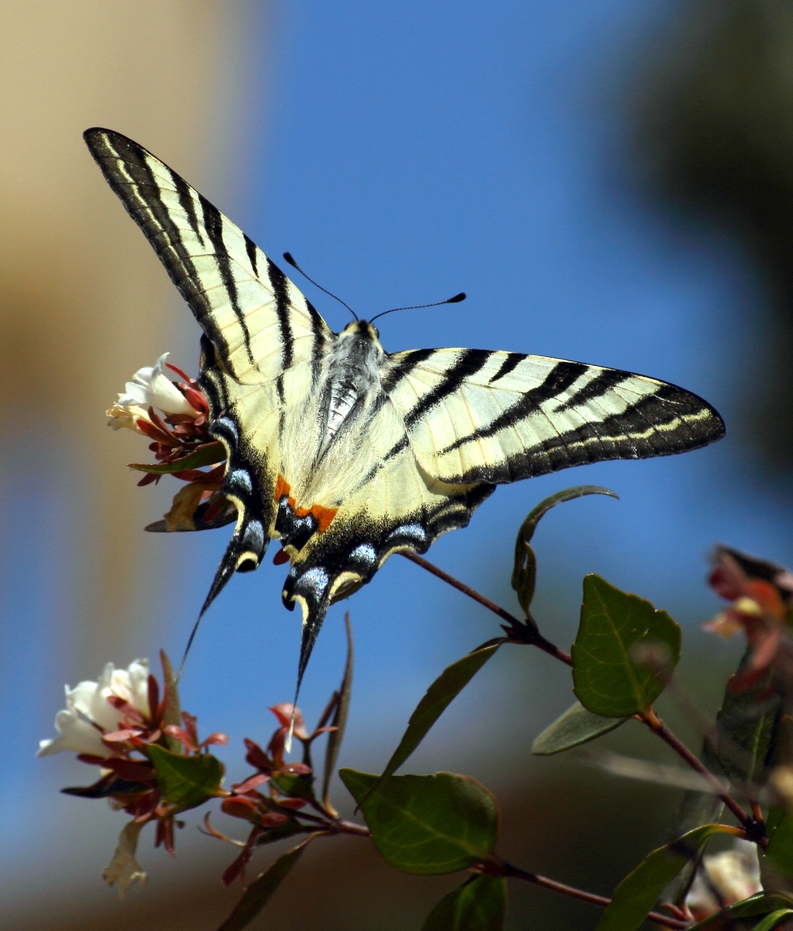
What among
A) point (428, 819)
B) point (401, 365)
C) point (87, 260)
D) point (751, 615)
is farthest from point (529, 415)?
point (87, 260)

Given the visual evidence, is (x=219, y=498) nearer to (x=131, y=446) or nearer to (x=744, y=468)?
(x=744, y=468)

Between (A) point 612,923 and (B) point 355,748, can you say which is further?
(B) point 355,748

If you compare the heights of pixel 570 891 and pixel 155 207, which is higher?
pixel 155 207

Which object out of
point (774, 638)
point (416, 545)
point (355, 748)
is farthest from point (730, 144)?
point (774, 638)

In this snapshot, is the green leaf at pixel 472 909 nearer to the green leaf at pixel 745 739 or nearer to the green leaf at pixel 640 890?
the green leaf at pixel 640 890

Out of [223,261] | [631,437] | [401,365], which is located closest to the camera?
[631,437]

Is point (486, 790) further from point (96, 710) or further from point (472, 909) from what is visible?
point (96, 710)

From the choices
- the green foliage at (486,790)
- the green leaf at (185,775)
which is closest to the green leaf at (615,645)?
the green foliage at (486,790)

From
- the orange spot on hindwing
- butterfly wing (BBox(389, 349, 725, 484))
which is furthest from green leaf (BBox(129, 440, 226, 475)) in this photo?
butterfly wing (BBox(389, 349, 725, 484))
